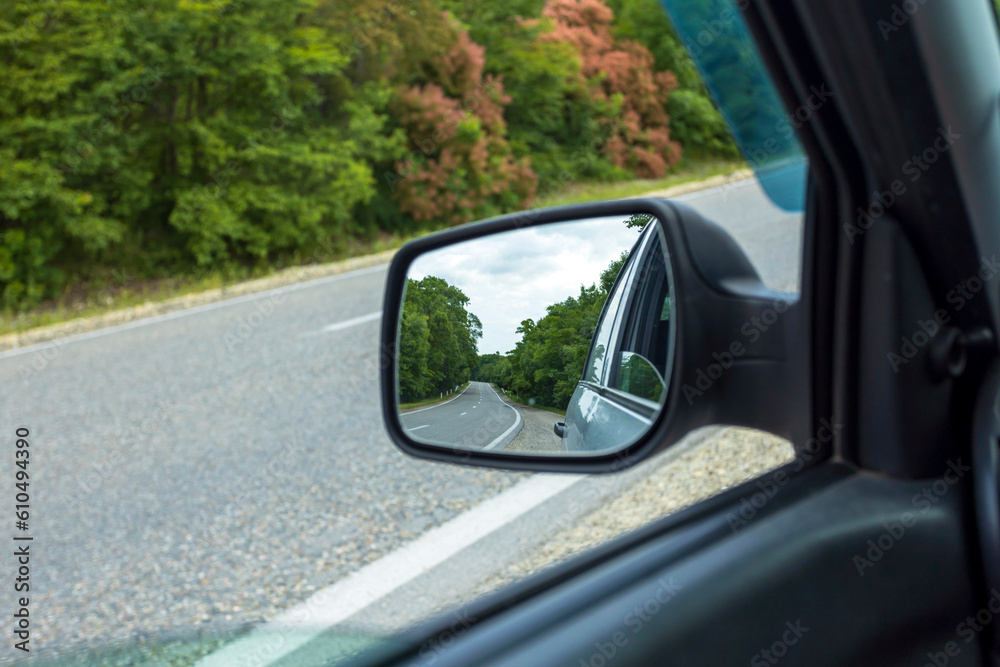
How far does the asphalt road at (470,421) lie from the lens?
1050 millimetres

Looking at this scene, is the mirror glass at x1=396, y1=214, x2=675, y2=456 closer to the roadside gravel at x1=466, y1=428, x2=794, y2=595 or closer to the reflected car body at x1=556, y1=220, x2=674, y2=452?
the reflected car body at x1=556, y1=220, x2=674, y2=452

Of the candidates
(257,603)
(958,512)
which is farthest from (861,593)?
(257,603)

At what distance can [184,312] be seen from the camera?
8.55 m

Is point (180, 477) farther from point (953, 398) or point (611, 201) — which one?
point (953, 398)

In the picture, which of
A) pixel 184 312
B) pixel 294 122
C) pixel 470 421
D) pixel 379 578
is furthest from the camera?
pixel 294 122

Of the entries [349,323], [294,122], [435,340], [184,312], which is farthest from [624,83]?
[435,340]

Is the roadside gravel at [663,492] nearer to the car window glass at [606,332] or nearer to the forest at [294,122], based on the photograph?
the car window glass at [606,332]

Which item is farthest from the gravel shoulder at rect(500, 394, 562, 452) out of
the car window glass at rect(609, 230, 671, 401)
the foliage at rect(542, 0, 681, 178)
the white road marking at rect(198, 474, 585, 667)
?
the foliage at rect(542, 0, 681, 178)

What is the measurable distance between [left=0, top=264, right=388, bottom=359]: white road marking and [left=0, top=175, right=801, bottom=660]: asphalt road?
40 cm

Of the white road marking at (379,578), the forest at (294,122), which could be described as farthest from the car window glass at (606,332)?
the forest at (294,122)

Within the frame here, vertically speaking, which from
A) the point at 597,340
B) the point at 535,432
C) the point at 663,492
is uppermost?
the point at 597,340

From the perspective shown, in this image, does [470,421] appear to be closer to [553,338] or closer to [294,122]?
[553,338]

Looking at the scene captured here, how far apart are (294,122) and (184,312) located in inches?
182

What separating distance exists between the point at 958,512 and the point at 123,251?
11.5 m
